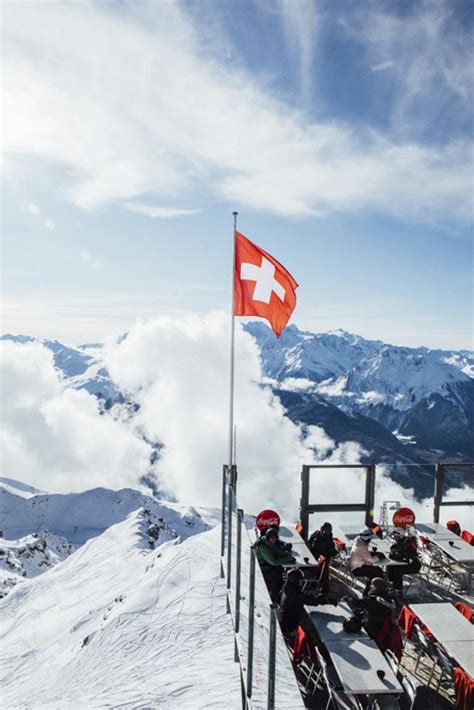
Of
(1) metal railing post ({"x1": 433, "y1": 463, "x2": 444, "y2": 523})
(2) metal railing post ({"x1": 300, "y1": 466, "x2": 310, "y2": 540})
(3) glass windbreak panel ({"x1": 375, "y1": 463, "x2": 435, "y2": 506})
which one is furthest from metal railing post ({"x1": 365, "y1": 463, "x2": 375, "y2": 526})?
(1) metal railing post ({"x1": 433, "y1": 463, "x2": 444, "y2": 523})

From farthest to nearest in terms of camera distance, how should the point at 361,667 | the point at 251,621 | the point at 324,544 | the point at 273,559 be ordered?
the point at 324,544
the point at 273,559
the point at 251,621
the point at 361,667

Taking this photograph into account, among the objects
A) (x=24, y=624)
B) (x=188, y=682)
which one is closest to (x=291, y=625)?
(x=188, y=682)

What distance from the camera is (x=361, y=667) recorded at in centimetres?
648

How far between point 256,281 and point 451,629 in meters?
7.97

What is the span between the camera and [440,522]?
13.5 m

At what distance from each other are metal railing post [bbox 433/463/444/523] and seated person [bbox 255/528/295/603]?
5654mm

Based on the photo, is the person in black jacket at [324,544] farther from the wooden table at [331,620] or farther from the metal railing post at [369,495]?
the metal railing post at [369,495]

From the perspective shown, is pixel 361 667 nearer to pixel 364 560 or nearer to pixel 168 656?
pixel 364 560

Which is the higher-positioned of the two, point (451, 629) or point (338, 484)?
point (338, 484)

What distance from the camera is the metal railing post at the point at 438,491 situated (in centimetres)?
1323

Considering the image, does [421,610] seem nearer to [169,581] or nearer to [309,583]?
[309,583]

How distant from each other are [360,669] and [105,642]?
34.8 feet

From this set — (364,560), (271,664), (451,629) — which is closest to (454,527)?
(364,560)

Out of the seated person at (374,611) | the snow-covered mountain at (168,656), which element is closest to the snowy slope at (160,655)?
the snow-covered mountain at (168,656)
